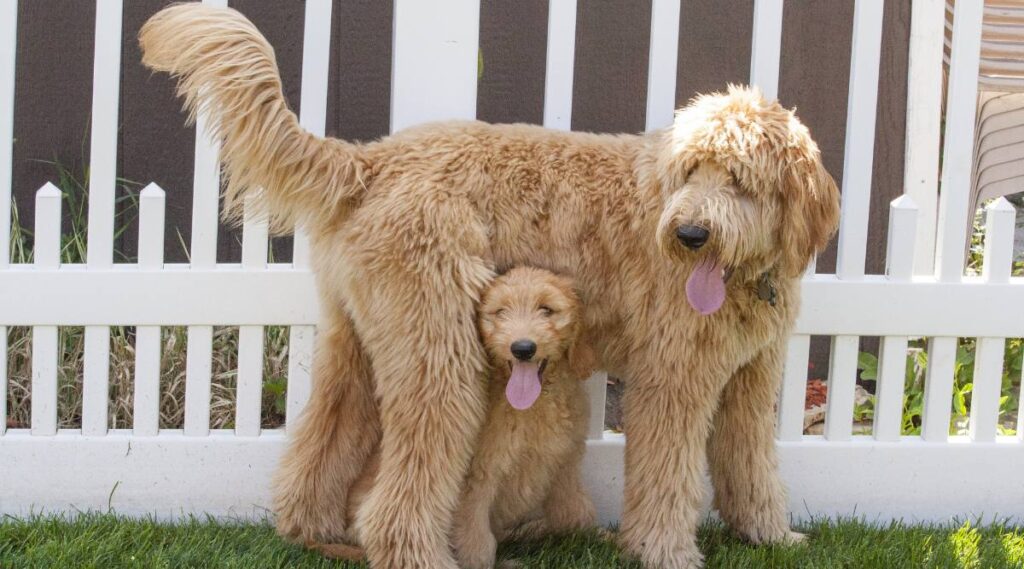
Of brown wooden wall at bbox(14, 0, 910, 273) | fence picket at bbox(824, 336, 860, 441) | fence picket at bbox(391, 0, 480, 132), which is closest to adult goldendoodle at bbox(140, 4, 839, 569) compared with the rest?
fence picket at bbox(391, 0, 480, 132)

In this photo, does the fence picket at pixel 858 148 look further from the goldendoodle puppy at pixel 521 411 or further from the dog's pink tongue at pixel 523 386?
the dog's pink tongue at pixel 523 386

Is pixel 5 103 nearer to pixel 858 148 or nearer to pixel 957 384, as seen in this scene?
pixel 858 148

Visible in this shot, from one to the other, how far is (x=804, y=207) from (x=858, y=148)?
109 centimetres

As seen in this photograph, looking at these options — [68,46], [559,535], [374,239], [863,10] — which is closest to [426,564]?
[559,535]

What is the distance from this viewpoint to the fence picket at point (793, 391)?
388 cm

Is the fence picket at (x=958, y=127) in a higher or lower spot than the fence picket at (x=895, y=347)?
higher

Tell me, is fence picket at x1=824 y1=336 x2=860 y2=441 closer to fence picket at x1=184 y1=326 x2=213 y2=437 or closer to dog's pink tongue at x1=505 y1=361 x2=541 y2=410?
dog's pink tongue at x1=505 y1=361 x2=541 y2=410

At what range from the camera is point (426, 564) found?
3.03m

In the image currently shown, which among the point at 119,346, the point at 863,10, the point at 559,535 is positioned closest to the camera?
the point at 559,535

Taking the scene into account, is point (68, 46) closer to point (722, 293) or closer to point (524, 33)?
point (524, 33)

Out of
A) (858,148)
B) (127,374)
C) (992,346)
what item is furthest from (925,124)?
(127,374)

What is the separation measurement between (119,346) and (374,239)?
1705mm

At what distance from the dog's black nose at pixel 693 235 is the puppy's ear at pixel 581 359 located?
0.49 m

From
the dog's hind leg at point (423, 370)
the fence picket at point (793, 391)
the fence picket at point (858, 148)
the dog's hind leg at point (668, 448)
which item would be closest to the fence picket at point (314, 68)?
the dog's hind leg at point (423, 370)
